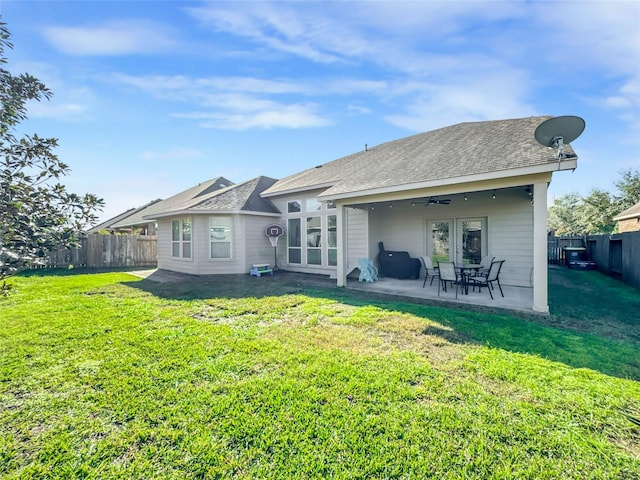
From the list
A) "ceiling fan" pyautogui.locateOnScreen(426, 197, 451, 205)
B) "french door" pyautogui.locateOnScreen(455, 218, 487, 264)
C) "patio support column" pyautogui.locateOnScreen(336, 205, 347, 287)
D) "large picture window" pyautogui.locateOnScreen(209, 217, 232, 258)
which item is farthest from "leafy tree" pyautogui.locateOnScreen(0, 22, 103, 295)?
"french door" pyautogui.locateOnScreen(455, 218, 487, 264)

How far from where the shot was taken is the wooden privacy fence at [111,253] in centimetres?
1476

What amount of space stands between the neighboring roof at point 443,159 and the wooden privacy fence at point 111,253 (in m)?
9.36

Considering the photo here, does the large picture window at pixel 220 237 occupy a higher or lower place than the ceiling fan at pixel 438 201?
lower

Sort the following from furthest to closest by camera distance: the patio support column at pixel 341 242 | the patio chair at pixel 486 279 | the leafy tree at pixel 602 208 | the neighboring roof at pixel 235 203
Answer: the leafy tree at pixel 602 208 < the neighboring roof at pixel 235 203 < the patio support column at pixel 341 242 < the patio chair at pixel 486 279

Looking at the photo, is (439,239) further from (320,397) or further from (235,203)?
(320,397)

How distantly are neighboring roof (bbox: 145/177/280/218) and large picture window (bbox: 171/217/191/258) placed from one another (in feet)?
2.15

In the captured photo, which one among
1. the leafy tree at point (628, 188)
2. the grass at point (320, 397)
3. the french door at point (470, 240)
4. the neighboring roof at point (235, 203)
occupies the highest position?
the leafy tree at point (628, 188)

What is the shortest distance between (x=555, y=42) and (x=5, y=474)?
12.3 m

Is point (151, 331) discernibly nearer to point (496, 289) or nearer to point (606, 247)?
point (496, 289)

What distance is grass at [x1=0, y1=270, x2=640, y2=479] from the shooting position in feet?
6.72

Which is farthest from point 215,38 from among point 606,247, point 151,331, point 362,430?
point 606,247

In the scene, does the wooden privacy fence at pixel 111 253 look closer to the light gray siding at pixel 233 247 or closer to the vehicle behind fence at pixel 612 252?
the light gray siding at pixel 233 247

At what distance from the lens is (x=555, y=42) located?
7.66 m

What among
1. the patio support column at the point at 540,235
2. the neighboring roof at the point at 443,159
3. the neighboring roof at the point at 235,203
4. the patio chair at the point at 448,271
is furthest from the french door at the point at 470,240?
the neighboring roof at the point at 235,203
